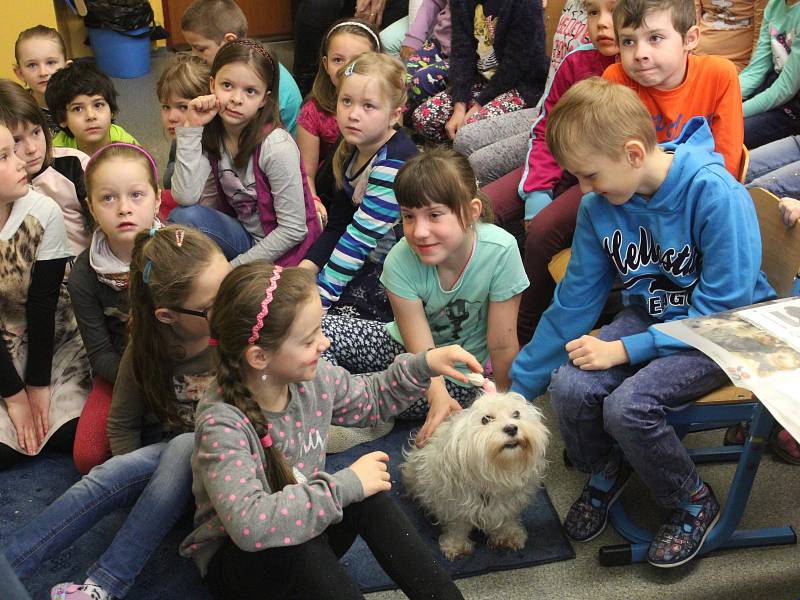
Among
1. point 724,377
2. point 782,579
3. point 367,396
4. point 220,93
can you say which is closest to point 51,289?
point 220,93

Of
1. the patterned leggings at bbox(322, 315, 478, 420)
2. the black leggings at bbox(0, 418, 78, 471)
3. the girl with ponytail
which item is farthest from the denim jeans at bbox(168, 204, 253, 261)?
the girl with ponytail

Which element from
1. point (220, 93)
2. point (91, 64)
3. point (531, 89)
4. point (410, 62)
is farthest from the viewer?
point (410, 62)

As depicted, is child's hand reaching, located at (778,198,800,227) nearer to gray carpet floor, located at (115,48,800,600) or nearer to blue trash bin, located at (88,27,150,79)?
gray carpet floor, located at (115,48,800,600)

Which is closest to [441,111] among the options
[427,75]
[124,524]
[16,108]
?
[427,75]

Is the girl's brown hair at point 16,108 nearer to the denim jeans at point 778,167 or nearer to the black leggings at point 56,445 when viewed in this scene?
the black leggings at point 56,445

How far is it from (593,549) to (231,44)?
1882 mm

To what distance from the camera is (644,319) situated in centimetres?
201

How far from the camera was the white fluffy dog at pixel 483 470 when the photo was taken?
174cm

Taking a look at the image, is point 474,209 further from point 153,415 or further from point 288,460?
point 153,415

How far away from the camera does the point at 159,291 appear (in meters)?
1.84

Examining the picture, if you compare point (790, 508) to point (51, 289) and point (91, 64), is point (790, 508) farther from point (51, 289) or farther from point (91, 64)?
point (91, 64)

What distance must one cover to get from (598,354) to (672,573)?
51 centimetres

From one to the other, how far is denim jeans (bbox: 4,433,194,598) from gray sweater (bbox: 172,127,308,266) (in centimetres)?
101

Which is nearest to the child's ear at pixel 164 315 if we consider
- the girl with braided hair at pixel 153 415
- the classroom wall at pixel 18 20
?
the girl with braided hair at pixel 153 415
